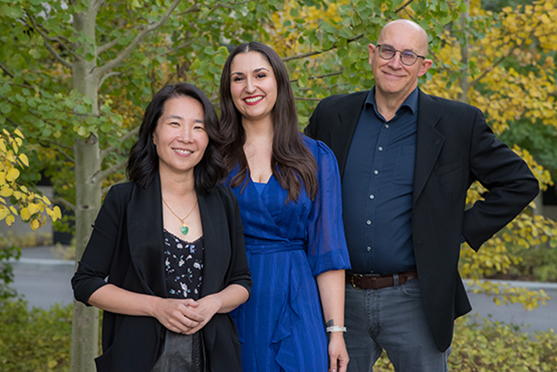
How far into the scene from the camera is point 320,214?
94.7 inches

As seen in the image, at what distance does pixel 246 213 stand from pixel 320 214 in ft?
1.13

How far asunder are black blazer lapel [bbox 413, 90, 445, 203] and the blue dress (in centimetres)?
47

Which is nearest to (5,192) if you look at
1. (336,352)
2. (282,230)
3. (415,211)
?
(282,230)

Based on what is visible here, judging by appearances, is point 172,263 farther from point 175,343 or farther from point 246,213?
point 246,213

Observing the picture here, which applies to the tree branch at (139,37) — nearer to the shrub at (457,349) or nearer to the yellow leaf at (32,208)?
the yellow leaf at (32,208)

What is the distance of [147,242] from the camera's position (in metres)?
1.95

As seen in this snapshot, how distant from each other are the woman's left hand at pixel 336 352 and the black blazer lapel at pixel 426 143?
766mm

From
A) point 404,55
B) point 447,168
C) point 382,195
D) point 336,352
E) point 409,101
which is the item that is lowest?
point 336,352

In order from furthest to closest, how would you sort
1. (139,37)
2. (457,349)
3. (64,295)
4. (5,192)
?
(64,295) < (457,349) < (139,37) < (5,192)

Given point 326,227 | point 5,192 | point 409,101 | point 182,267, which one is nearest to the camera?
point 182,267

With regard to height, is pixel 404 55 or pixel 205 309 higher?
pixel 404 55

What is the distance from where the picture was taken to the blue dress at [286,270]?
2.27 metres

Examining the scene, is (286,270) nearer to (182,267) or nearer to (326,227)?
(326,227)

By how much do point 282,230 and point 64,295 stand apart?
10.1m
